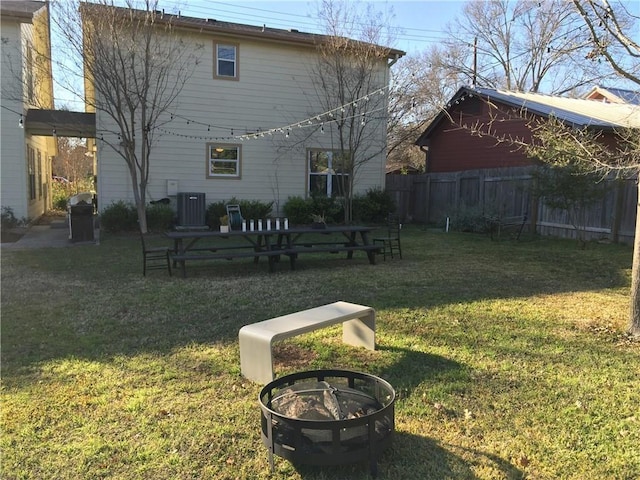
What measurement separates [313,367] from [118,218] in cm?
1045

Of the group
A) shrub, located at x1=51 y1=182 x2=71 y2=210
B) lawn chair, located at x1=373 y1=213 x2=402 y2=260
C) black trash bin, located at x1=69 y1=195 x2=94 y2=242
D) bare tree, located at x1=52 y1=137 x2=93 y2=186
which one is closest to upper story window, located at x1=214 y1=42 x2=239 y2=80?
black trash bin, located at x1=69 y1=195 x2=94 y2=242

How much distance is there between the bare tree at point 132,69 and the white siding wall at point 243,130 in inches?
15.2

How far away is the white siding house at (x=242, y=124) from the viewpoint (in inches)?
552

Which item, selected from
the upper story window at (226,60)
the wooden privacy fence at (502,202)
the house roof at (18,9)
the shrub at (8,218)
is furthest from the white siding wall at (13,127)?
the wooden privacy fence at (502,202)

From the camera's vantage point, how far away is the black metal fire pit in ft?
8.26

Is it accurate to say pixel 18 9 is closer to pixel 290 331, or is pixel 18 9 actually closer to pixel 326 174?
pixel 326 174

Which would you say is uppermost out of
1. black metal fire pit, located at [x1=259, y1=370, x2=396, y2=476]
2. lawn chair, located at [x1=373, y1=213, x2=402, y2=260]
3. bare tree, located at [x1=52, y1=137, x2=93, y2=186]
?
bare tree, located at [x1=52, y1=137, x2=93, y2=186]

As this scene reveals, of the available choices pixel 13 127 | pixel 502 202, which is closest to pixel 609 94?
pixel 502 202

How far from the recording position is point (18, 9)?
41.2ft

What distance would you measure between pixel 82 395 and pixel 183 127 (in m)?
11.8

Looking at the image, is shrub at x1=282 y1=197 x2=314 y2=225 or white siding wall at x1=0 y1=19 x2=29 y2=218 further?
shrub at x1=282 y1=197 x2=314 y2=225

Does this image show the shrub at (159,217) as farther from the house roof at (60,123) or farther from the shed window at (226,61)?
the shed window at (226,61)

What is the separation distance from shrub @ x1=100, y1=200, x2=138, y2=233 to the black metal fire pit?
37.2ft

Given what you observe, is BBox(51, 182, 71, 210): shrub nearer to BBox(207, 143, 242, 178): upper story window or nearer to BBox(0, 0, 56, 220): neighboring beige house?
BBox(0, 0, 56, 220): neighboring beige house
